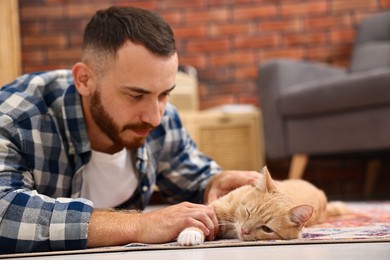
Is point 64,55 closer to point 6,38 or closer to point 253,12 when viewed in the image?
point 253,12

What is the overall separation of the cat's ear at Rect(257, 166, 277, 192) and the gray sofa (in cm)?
152

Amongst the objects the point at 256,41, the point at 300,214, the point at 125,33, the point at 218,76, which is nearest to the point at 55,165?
the point at 125,33

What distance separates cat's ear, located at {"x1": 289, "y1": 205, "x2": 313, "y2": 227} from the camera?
1.26 metres

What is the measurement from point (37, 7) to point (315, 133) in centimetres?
209

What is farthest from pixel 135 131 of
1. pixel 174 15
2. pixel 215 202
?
pixel 174 15

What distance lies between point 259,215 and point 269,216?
2 cm

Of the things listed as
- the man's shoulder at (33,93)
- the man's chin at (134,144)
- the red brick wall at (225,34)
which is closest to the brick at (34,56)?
the red brick wall at (225,34)

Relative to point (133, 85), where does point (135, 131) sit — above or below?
below

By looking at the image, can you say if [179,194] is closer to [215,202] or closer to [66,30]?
[215,202]

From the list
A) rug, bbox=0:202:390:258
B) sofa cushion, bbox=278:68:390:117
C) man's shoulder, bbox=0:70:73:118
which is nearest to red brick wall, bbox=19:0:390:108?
sofa cushion, bbox=278:68:390:117

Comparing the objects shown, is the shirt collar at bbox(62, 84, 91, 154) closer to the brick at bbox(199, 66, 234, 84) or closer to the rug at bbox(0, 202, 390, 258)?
the rug at bbox(0, 202, 390, 258)

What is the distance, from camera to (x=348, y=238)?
4.06 feet

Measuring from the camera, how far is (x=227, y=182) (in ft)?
5.25

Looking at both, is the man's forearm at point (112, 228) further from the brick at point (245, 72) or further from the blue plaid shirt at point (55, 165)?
the brick at point (245, 72)
